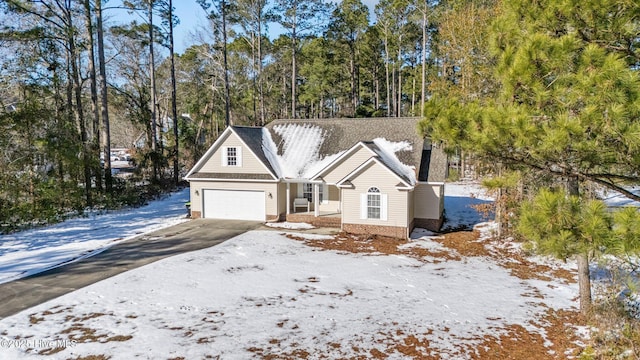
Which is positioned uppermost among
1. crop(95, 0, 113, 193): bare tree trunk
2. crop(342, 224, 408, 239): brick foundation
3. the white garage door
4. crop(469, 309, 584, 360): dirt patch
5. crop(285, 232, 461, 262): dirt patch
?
crop(95, 0, 113, 193): bare tree trunk

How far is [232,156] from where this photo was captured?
20125mm

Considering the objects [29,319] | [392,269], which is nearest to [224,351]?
[29,319]

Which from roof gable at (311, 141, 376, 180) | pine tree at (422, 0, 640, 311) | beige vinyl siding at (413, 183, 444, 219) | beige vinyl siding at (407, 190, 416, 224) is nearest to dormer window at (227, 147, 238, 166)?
roof gable at (311, 141, 376, 180)

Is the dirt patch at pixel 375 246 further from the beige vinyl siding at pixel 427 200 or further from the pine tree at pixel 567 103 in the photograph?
the pine tree at pixel 567 103

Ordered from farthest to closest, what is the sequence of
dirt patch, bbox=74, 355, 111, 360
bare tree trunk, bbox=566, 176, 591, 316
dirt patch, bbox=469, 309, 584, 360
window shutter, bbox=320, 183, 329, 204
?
window shutter, bbox=320, 183, 329, 204, bare tree trunk, bbox=566, 176, 591, 316, dirt patch, bbox=469, 309, 584, 360, dirt patch, bbox=74, 355, 111, 360

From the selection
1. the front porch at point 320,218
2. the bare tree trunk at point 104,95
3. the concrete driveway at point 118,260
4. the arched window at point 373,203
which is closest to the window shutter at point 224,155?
the concrete driveway at point 118,260

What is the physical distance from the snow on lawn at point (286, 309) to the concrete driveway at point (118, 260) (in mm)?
645

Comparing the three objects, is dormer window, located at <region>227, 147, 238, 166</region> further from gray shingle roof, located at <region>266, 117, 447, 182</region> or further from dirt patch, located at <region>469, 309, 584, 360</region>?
dirt patch, located at <region>469, 309, 584, 360</region>

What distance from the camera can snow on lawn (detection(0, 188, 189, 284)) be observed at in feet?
41.2

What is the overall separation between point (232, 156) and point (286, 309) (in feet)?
40.6

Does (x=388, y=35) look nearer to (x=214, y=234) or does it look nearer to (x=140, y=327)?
(x=214, y=234)

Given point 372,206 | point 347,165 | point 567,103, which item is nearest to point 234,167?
point 347,165

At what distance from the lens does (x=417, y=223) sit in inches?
732

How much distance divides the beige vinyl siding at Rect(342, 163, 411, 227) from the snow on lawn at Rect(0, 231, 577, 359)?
351 cm
